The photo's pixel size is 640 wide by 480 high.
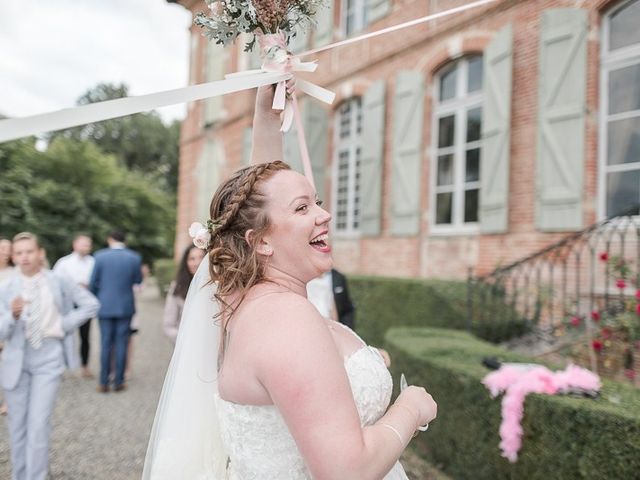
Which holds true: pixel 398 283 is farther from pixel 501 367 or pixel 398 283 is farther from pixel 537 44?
pixel 501 367

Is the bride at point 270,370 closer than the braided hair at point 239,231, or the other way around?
the bride at point 270,370

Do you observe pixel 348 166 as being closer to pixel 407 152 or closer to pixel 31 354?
pixel 407 152

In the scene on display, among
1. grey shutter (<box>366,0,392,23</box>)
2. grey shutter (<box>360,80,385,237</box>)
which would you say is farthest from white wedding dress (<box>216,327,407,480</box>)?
grey shutter (<box>366,0,392,23</box>)

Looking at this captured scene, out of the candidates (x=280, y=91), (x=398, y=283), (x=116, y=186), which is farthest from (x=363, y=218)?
(x=116, y=186)

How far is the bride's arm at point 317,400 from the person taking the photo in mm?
1177

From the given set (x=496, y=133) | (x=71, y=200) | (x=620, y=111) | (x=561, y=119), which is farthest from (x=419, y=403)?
(x=71, y=200)

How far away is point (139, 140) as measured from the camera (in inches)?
1494

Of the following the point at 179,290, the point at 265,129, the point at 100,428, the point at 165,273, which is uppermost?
the point at 265,129

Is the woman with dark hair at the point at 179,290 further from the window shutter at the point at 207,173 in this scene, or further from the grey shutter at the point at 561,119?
the window shutter at the point at 207,173

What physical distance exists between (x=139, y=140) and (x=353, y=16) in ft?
98.0

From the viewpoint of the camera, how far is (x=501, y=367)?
12.5 feet

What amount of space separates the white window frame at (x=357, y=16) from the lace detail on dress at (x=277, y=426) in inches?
396

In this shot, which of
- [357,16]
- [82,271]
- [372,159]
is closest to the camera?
[82,271]

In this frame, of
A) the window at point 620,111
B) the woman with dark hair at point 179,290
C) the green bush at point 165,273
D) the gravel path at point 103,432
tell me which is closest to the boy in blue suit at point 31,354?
the gravel path at point 103,432
